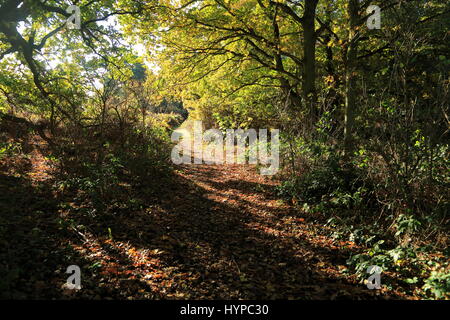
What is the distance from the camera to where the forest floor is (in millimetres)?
3293

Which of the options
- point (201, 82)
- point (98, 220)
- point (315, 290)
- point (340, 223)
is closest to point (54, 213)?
point (98, 220)

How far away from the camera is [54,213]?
4844mm

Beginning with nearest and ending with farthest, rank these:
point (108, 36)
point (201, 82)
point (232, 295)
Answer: point (232, 295) → point (108, 36) → point (201, 82)

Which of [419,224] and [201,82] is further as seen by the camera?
[201,82]

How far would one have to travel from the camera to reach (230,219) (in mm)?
5809

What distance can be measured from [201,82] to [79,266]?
8829 mm

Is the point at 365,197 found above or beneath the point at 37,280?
above

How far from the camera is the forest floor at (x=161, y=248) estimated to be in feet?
10.8

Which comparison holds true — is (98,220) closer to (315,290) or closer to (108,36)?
(315,290)

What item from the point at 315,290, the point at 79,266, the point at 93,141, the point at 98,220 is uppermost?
the point at 93,141

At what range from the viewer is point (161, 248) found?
4.29m

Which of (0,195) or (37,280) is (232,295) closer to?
(37,280)

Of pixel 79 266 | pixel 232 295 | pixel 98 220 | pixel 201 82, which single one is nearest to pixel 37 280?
pixel 79 266

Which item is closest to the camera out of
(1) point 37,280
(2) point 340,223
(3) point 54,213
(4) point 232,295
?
(1) point 37,280
